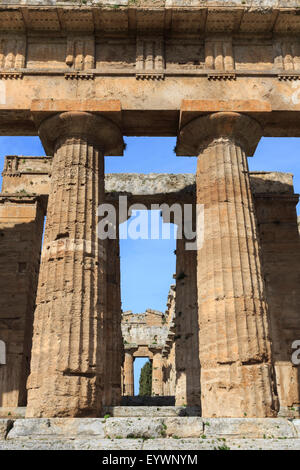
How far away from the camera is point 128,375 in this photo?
3472cm

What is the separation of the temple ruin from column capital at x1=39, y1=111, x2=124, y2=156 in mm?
37

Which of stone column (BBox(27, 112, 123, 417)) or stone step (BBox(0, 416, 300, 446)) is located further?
stone column (BBox(27, 112, 123, 417))

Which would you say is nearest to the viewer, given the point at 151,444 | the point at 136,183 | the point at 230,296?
the point at 151,444

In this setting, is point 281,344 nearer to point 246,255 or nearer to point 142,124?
point 246,255

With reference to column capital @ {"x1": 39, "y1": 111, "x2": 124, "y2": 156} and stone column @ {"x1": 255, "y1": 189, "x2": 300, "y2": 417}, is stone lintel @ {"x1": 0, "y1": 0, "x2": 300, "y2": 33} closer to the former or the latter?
column capital @ {"x1": 39, "y1": 111, "x2": 124, "y2": 156}

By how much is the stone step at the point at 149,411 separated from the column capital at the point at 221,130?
7.96 meters

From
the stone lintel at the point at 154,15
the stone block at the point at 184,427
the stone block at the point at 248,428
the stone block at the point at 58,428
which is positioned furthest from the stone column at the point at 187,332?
the stone block at the point at 58,428

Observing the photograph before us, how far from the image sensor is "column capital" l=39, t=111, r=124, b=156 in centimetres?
1359

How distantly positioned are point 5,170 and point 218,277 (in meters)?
11.6

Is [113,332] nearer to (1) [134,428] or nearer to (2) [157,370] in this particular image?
(1) [134,428]

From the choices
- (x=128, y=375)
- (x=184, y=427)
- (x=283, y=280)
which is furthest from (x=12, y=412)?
(x=128, y=375)

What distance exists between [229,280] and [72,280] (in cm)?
360

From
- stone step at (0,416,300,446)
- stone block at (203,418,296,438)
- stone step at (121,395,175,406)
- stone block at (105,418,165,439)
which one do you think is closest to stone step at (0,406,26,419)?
stone step at (0,416,300,446)

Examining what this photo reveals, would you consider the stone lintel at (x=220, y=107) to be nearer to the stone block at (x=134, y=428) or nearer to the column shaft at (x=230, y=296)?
the column shaft at (x=230, y=296)
